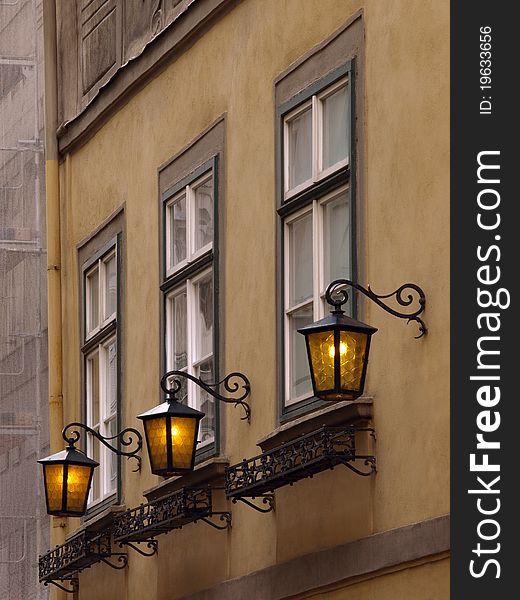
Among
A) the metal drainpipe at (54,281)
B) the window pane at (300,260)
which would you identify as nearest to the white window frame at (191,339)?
the window pane at (300,260)

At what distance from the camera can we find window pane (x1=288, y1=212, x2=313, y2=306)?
484 inches

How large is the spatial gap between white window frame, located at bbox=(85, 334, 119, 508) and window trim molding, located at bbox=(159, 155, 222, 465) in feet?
4.03

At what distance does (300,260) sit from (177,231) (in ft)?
7.89

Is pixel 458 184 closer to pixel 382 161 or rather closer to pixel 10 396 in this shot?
pixel 382 161

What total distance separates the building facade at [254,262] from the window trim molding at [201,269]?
2cm

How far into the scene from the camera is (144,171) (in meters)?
15.5

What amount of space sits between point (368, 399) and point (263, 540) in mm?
1817

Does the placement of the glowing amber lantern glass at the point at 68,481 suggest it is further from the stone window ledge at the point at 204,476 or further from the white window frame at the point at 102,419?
the white window frame at the point at 102,419

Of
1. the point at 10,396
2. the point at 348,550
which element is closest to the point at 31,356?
the point at 10,396

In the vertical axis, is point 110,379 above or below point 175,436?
above

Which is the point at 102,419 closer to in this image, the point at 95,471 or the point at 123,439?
the point at 95,471

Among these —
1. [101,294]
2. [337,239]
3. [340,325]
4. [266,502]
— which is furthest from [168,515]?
[340,325]

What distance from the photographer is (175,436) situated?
12648mm

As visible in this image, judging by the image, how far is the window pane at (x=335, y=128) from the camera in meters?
11.9
